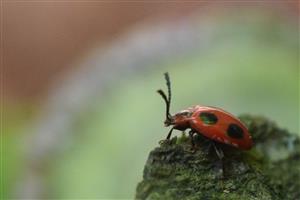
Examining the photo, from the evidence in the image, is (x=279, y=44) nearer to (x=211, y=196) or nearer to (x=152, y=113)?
(x=152, y=113)

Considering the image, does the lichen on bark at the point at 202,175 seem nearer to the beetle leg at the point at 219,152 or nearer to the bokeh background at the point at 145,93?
the beetle leg at the point at 219,152

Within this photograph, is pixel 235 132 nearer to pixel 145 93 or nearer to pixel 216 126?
pixel 216 126

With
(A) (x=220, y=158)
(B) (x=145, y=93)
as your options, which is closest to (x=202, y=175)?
(A) (x=220, y=158)

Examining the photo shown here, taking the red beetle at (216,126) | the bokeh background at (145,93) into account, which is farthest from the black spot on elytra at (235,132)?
the bokeh background at (145,93)

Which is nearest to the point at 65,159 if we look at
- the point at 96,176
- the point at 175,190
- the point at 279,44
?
the point at 96,176

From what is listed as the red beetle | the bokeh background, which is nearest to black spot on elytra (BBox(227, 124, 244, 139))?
the red beetle

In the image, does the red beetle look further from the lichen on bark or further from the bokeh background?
the bokeh background
